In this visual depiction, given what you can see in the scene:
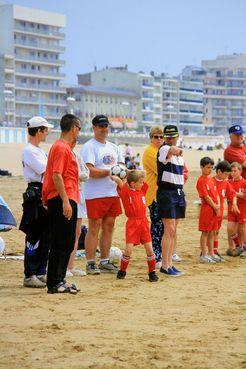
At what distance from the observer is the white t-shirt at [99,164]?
30.5ft

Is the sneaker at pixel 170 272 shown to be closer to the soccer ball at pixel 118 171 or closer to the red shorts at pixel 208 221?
the soccer ball at pixel 118 171

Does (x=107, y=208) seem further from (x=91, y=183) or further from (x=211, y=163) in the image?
(x=211, y=163)

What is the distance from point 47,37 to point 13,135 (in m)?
30.5

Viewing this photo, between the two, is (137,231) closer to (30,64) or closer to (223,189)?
(223,189)

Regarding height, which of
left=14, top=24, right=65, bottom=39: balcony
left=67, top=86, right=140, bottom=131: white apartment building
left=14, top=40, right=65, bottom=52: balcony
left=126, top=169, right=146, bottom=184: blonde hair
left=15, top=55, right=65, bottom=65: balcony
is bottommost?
left=67, top=86, right=140, bottom=131: white apartment building

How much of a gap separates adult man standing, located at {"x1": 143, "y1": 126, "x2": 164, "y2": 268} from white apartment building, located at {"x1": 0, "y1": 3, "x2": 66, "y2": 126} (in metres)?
97.2

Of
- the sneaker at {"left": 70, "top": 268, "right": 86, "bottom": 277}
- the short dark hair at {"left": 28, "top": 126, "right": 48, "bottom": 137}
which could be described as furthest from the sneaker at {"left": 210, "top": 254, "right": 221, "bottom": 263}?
the short dark hair at {"left": 28, "top": 126, "right": 48, "bottom": 137}

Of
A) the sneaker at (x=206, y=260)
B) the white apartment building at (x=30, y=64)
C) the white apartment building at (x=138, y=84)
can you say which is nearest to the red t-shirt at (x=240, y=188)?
the sneaker at (x=206, y=260)

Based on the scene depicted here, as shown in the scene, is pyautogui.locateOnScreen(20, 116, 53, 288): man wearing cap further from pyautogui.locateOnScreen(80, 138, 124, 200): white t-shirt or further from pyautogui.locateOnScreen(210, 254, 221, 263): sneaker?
pyautogui.locateOnScreen(210, 254, 221, 263): sneaker

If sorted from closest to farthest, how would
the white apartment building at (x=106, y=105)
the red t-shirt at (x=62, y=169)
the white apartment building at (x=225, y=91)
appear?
1. the red t-shirt at (x=62, y=169)
2. the white apartment building at (x=106, y=105)
3. the white apartment building at (x=225, y=91)

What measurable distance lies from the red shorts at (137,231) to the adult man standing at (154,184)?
37.7 inches

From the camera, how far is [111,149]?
943 cm

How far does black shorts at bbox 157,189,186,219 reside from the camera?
931cm

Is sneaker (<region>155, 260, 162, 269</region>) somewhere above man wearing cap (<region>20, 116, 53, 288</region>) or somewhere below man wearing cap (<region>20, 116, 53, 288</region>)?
below
